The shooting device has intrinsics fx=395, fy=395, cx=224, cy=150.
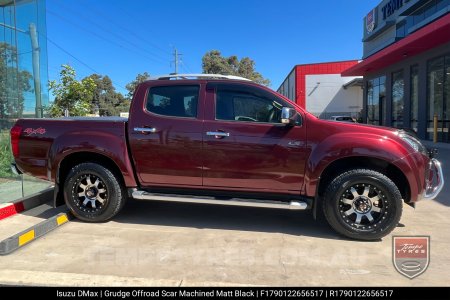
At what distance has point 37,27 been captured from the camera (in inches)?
354

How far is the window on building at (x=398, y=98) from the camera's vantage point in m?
21.8

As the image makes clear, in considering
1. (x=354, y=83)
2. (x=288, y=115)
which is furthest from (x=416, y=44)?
(x=354, y=83)

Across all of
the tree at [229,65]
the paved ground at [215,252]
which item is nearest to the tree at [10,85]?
the paved ground at [215,252]

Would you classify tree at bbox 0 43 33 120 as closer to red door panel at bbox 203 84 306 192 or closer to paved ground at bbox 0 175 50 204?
paved ground at bbox 0 175 50 204

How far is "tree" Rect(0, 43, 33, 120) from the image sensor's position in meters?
8.09

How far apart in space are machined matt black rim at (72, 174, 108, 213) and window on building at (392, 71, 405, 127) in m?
19.7

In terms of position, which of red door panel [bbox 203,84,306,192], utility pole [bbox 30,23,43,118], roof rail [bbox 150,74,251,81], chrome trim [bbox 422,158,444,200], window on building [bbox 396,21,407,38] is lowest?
chrome trim [bbox 422,158,444,200]

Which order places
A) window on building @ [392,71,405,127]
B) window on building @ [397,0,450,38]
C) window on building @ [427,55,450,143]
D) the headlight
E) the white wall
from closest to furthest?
1. the headlight
2. window on building @ [427,55,450,143]
3. window on building @ [397,0,450,38]
4. window on building @ [392,71,405,127]
5. the white wall

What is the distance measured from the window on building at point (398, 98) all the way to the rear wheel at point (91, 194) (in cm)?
1964

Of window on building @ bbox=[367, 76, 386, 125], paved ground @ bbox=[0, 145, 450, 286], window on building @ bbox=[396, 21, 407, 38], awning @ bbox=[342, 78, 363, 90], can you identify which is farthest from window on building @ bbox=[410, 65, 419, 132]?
awning @ bbox=[342, 78, 363, 90]

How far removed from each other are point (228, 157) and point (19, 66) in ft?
19.4

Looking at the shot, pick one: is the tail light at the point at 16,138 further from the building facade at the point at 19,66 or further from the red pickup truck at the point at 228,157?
the building facade at the point at 19,66

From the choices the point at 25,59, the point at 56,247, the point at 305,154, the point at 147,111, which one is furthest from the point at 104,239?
the point at 25,59

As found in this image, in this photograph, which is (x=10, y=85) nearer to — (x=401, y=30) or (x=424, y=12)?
(x=424, y=12)
